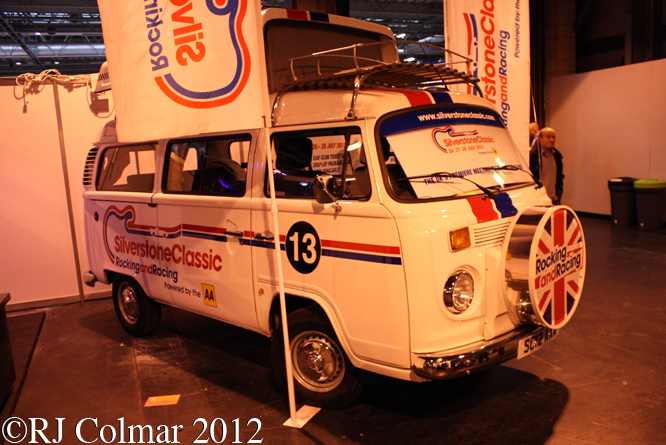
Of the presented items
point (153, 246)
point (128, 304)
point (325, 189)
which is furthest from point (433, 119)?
point (128, 304)

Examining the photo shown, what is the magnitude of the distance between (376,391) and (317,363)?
2.10ft

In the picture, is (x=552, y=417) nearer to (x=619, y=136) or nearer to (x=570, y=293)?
(x=570, y=293)

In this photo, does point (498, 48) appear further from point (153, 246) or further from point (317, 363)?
point (153, 246)

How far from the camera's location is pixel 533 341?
3543 mm

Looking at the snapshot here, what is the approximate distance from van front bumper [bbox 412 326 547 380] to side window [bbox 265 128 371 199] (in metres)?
1.09

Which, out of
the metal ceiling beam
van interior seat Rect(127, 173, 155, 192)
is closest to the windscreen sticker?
van interior seat Rect(127, 173, 155, 192)

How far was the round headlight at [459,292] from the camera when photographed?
328 centimetres

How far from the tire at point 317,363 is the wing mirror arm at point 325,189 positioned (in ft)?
2.75

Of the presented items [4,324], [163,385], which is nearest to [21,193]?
[4,324]

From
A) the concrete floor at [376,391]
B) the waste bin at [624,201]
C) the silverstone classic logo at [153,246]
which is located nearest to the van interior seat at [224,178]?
the silverstone classic logo at [153,246]

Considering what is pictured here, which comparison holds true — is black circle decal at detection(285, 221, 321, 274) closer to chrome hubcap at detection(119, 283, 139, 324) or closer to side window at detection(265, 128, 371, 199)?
side window at detection(265, 128, 371, 199)

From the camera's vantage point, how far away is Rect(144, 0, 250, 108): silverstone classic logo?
3473mm

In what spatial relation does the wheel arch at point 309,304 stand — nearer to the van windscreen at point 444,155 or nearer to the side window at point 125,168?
the van windscreen at point 444,155

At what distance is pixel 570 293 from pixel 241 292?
2.45 meters
